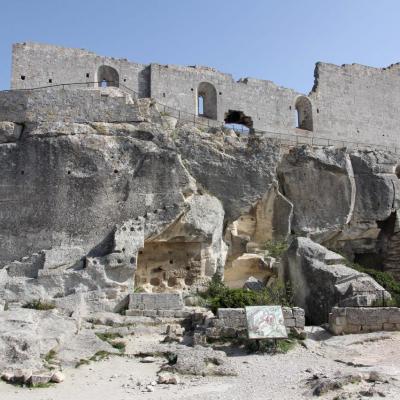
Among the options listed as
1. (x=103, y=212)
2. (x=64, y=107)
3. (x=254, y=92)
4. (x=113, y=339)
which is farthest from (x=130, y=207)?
(x=254, y=92)

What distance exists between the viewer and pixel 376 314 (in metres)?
10.9

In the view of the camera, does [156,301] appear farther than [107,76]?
No

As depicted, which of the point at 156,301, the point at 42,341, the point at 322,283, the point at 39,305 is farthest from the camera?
the point at 156,301

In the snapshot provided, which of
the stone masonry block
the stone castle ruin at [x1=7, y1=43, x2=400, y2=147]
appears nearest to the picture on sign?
the stone masonry block

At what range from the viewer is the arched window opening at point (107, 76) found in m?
21.1

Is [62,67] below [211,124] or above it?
above

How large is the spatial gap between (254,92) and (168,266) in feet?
35.1

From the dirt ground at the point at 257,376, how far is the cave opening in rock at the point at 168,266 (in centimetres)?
515

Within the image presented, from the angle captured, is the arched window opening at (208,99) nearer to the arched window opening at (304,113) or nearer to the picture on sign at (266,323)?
the arched window opening at (304,113)

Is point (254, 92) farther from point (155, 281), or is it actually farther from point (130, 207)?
point (155, 281)

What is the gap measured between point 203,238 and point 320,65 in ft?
45.1

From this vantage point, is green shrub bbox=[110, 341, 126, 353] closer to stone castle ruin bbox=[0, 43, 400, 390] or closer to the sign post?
stone castle ruin bbox=[0, 43, 400, 390]

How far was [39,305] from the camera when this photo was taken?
12484 mm

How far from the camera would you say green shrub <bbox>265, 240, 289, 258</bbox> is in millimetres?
17922
